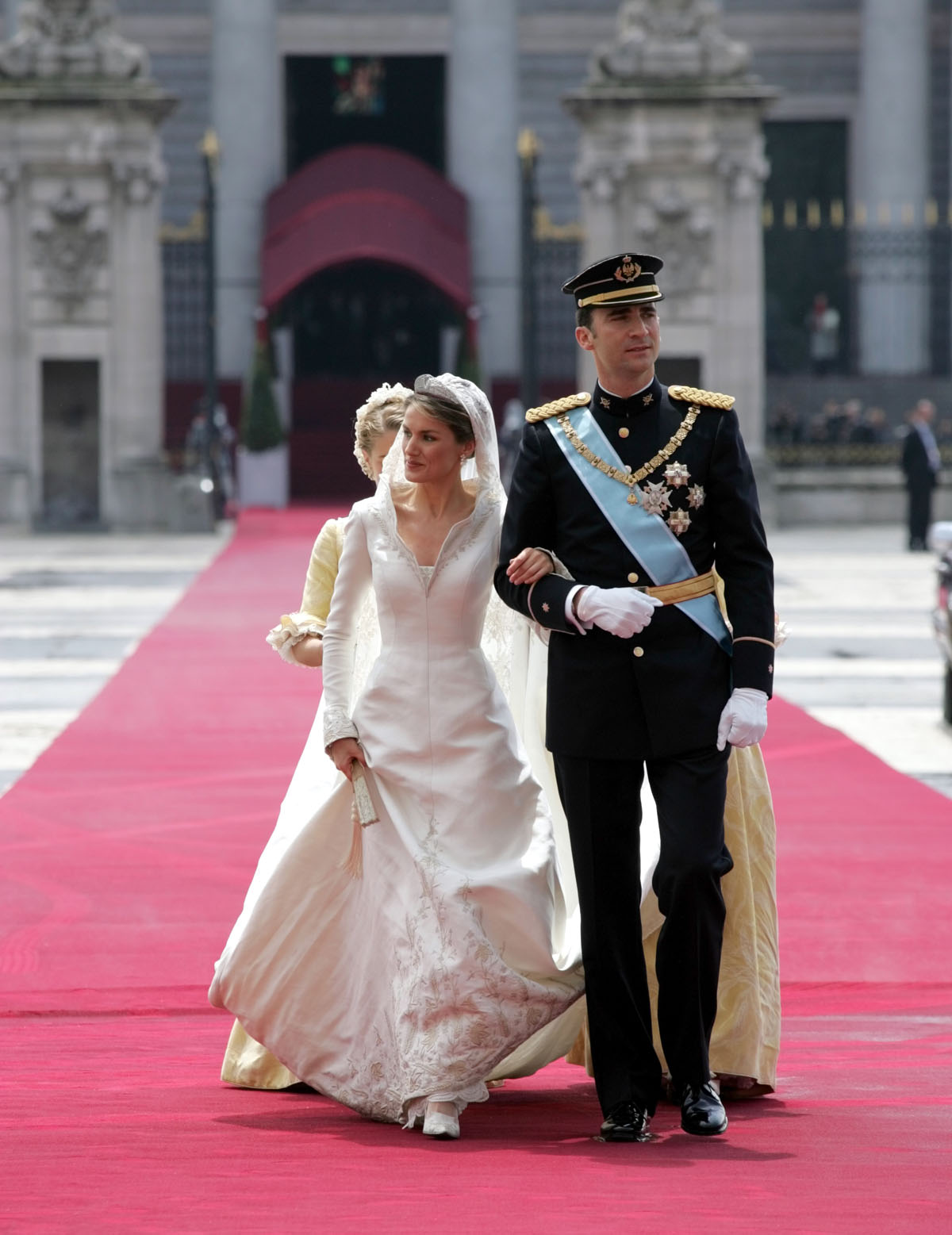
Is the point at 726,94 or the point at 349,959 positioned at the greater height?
the point at 726,94

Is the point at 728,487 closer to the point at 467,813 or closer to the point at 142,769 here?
the point at 467,813

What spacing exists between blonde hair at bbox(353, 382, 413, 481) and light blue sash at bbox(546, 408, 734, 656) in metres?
0.99

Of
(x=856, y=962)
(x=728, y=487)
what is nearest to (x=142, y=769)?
(x=856, y=962)

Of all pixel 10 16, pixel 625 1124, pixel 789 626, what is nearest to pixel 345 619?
pixel 625 1124

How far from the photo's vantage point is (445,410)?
5.11 metres

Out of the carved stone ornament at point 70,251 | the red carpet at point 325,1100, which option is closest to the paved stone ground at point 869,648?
the red carpet at point 325,1100

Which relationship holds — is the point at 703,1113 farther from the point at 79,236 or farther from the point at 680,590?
the point at 79,236

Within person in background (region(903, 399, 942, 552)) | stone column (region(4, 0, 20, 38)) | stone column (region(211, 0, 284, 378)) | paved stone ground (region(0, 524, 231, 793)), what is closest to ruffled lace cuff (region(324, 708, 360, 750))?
paved stone ground (region(0, 524, 231, 793))

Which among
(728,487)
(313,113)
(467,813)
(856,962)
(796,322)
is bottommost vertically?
(856,962)

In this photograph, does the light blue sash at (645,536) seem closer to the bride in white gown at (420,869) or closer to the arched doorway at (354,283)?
the bride in white gown at (420,869)

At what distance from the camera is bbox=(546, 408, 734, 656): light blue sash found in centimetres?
489

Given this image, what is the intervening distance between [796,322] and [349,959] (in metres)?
32.9

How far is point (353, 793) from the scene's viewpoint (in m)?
5.18

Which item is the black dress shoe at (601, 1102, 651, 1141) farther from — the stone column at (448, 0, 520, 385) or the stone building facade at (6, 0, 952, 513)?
the stone column at (448, 0, 520, 385)
